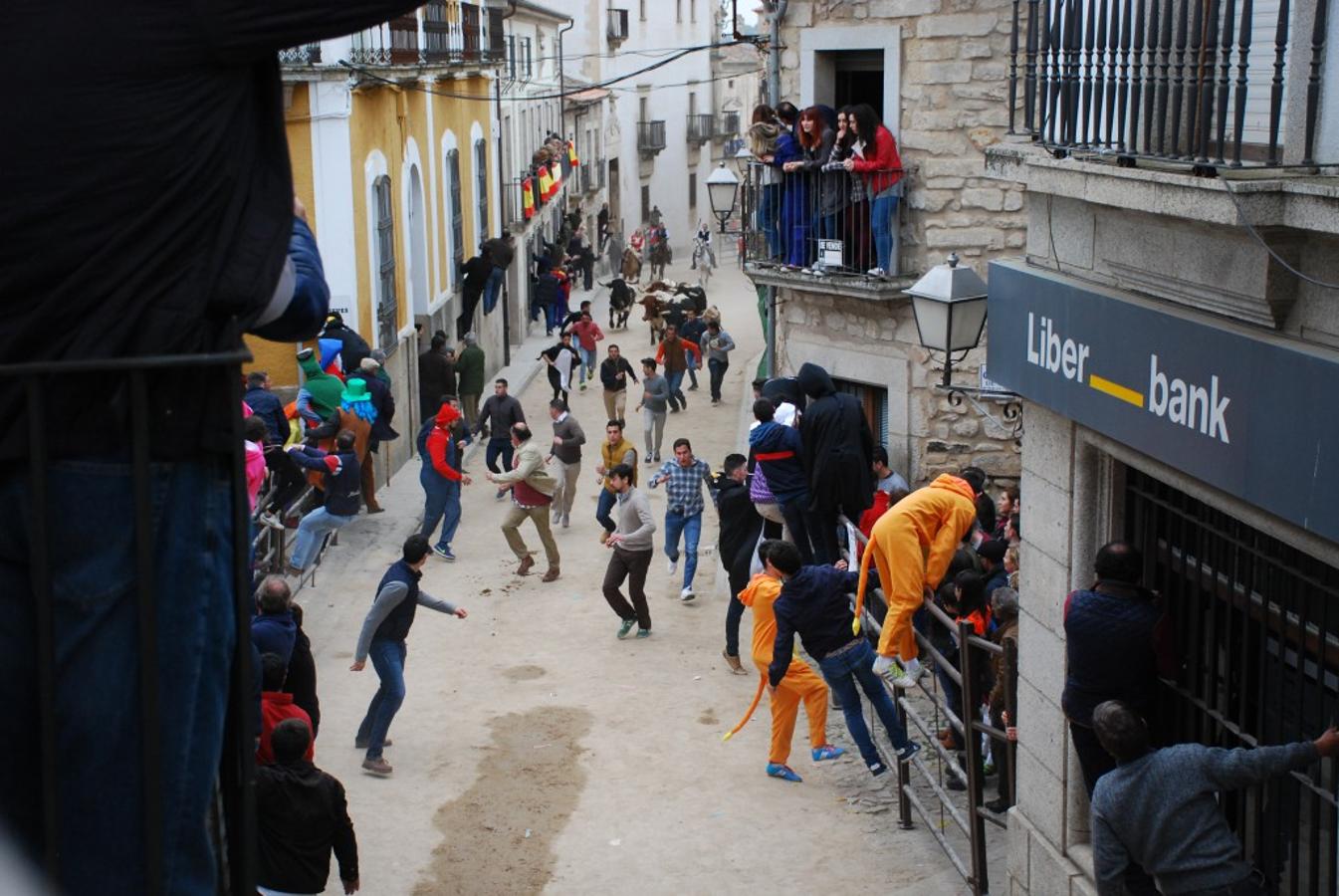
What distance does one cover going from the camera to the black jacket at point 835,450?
12.9 meters

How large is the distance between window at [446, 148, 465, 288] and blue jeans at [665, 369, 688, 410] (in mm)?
4358

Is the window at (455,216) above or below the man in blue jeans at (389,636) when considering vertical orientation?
above

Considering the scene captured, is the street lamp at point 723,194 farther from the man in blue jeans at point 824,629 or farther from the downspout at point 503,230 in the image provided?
the man in blue jeans at point 824,629

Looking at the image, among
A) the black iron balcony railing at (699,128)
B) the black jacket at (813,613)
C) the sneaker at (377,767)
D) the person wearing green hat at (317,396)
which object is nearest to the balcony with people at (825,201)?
the person wearing green hat at (317,396)

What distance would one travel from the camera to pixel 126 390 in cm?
237

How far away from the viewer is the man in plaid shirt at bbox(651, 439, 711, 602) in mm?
15328

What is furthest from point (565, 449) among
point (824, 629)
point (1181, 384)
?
point (1181, 384)

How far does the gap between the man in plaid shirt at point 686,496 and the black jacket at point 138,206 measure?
41.8ft

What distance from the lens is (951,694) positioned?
9.91 meters

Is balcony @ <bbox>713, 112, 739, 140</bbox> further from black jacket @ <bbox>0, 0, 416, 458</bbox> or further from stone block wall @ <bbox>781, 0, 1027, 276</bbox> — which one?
black jacket @ <bbox>0, 0, 416, 458</bbox>

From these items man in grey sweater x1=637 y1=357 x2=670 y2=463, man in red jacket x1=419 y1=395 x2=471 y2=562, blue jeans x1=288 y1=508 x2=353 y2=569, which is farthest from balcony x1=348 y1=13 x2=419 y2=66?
blue jeans x1=288 y1=508 x2=353 y2=569

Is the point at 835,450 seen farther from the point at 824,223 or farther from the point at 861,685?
the point at 824,223

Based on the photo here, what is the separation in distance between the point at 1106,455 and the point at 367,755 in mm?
5753

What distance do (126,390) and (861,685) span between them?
8.65 meters
